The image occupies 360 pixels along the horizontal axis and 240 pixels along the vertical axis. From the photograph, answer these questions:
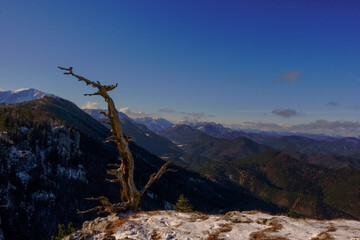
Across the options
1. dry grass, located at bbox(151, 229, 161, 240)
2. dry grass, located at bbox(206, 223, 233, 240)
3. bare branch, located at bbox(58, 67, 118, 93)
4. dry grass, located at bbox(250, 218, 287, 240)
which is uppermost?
bare branch, located at bbox(58, 67, 118, 93)

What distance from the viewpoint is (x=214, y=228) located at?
1978 centimetres

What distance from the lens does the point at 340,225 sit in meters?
20.4

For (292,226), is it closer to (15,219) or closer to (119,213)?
(119,213)

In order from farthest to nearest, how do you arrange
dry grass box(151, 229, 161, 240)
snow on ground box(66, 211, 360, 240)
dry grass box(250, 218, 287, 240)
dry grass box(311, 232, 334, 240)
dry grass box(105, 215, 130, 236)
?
dry grass box(105, 215, 130, 236)
dry grass box(151, 229, 161, 240)
snow on ground box(66, 211, 360, 240)
dry grass box(250, 218, 287, 240)
dry grass box(311, 232, 334, 240)

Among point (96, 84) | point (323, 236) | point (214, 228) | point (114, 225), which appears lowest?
point (114, 225)

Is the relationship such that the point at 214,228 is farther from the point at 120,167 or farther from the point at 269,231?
the point at 120,167

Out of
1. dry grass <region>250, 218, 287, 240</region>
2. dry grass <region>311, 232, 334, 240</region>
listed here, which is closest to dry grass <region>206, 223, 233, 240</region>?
dry grass <region>250, 218, 287, 240</region>

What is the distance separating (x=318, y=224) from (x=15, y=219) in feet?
674

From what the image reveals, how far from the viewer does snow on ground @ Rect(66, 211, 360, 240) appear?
17.6 metres

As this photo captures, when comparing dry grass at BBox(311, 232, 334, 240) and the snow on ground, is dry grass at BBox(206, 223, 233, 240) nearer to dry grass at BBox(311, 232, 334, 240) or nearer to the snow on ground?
the snow on ground

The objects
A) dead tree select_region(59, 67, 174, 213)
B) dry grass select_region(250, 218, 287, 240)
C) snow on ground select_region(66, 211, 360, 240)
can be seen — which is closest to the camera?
dry grass select_region(250, 218, 287, 240)

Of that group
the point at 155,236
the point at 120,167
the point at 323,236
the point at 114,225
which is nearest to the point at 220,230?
the point at 155,236

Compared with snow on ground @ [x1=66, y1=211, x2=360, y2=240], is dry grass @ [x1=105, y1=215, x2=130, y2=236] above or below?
below

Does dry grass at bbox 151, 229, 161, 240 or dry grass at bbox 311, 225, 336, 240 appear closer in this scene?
dry grass at bbox 311, 225, 336, 240
